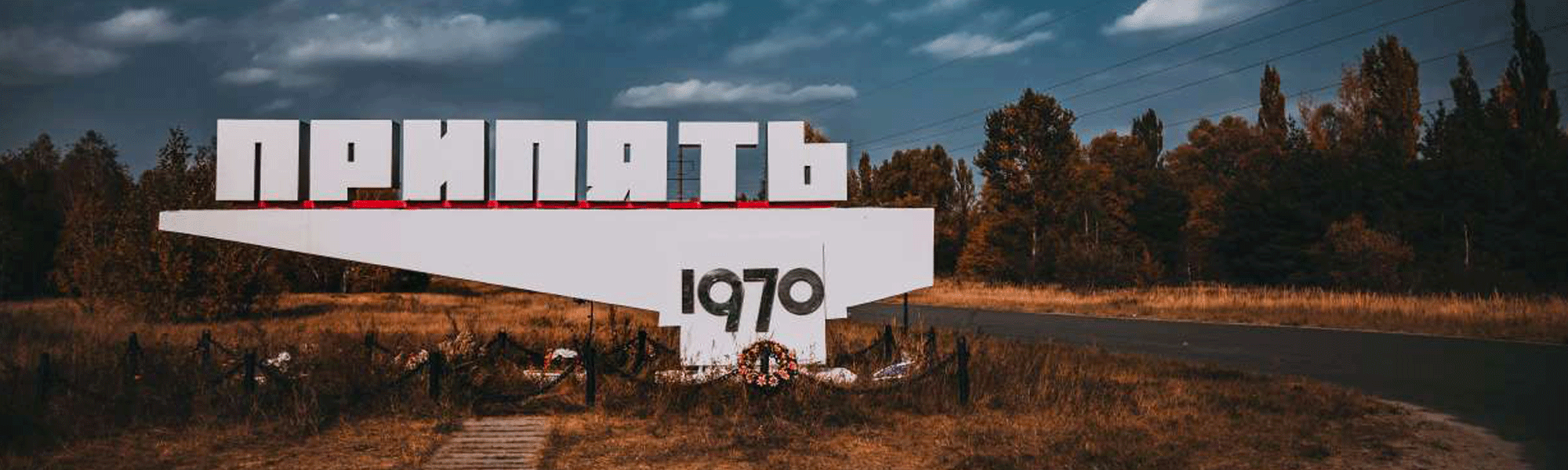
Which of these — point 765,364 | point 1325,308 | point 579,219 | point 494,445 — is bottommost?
point 494,445

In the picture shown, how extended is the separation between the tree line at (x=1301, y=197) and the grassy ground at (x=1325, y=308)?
681 cm

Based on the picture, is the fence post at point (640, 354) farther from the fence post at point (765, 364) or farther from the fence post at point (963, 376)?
the fence post at point (963, 376)

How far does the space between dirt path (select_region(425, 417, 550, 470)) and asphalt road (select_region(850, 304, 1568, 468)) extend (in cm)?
1075

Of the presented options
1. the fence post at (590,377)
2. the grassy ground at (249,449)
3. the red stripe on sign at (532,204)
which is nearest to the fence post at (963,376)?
the red stripe on sign at (532,204)

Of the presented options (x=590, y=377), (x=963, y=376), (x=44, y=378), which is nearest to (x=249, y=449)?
(x=590, y=377)

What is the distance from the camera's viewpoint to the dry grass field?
9.84 meters

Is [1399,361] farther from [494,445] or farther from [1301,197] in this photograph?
[1301,197]

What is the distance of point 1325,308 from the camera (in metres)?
29.4

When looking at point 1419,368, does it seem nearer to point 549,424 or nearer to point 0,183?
point 549,424

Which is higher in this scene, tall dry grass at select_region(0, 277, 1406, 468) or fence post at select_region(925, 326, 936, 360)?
fence post at select_region(925, 326, 936, 360)

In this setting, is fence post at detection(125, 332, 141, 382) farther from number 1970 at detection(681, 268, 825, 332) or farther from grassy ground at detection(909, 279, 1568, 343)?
grassy ground at detection(909, 279, 1568, 343)

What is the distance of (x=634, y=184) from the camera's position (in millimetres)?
14469

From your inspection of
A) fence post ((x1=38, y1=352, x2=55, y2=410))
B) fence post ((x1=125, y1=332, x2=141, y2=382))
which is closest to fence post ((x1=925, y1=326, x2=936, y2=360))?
fence post ((x1=125, y1=332, x2=141, y2=382))

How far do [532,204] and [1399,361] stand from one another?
670 inches
